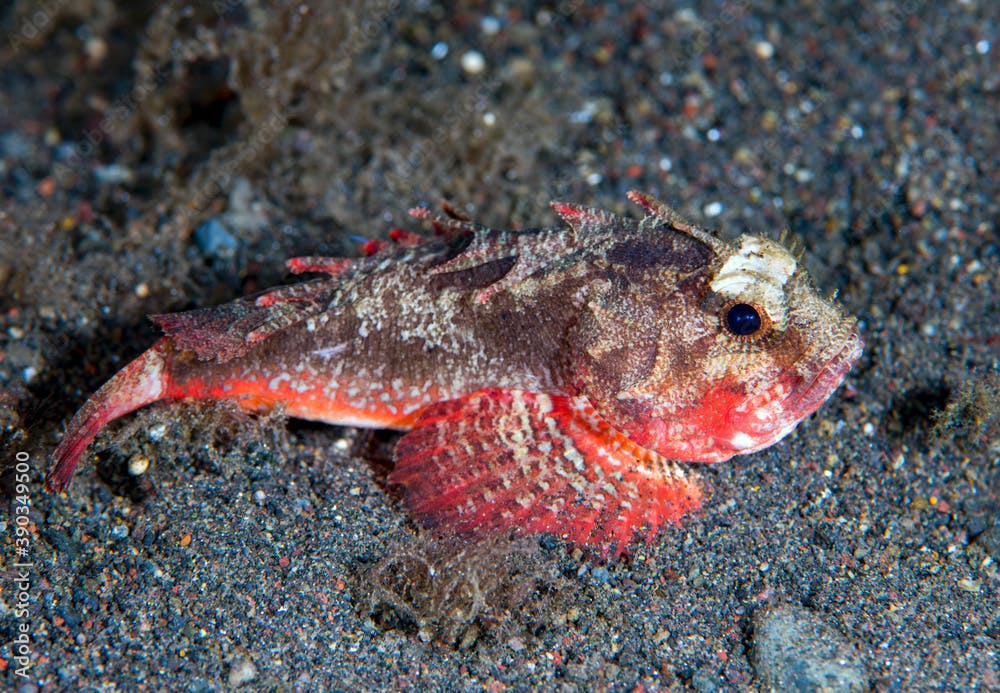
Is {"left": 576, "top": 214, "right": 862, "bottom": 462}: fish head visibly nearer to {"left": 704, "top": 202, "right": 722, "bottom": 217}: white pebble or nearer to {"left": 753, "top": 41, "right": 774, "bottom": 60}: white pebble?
{"left": 704, "top": 202, "right": 722, "bottom": 217}: white pebble

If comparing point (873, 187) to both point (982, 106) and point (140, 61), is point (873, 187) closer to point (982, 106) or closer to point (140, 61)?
point (982, 106)

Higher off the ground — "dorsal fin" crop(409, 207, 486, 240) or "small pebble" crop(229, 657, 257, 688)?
"dorsal fin" crop(409, 207, 486, 240)

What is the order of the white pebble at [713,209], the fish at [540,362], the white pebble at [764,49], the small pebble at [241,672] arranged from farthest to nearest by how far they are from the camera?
the white pebble at [764,49], the white pebble at [713,209], the fish at [540,362], the small pebble at [241,672]

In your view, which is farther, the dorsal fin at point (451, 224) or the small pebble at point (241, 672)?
the dorsal fin at point (451, 224)

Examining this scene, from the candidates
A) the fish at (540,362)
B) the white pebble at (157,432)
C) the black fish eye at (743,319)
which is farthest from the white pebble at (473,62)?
the white pebble at (157,432)

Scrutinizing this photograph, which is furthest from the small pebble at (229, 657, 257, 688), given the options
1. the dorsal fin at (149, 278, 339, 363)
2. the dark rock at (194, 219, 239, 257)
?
the dark rock at (194, 219, 239, 257)

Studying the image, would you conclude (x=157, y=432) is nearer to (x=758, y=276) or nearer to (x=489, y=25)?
(x=758, y=276)

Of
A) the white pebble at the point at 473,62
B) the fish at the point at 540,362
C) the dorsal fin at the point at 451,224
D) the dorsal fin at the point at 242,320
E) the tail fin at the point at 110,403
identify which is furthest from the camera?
the white pebble at the point at 473,62

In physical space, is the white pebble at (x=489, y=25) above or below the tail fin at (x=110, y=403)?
above

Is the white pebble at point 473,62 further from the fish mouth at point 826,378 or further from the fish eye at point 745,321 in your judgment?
the fish mouth at point 826,378
